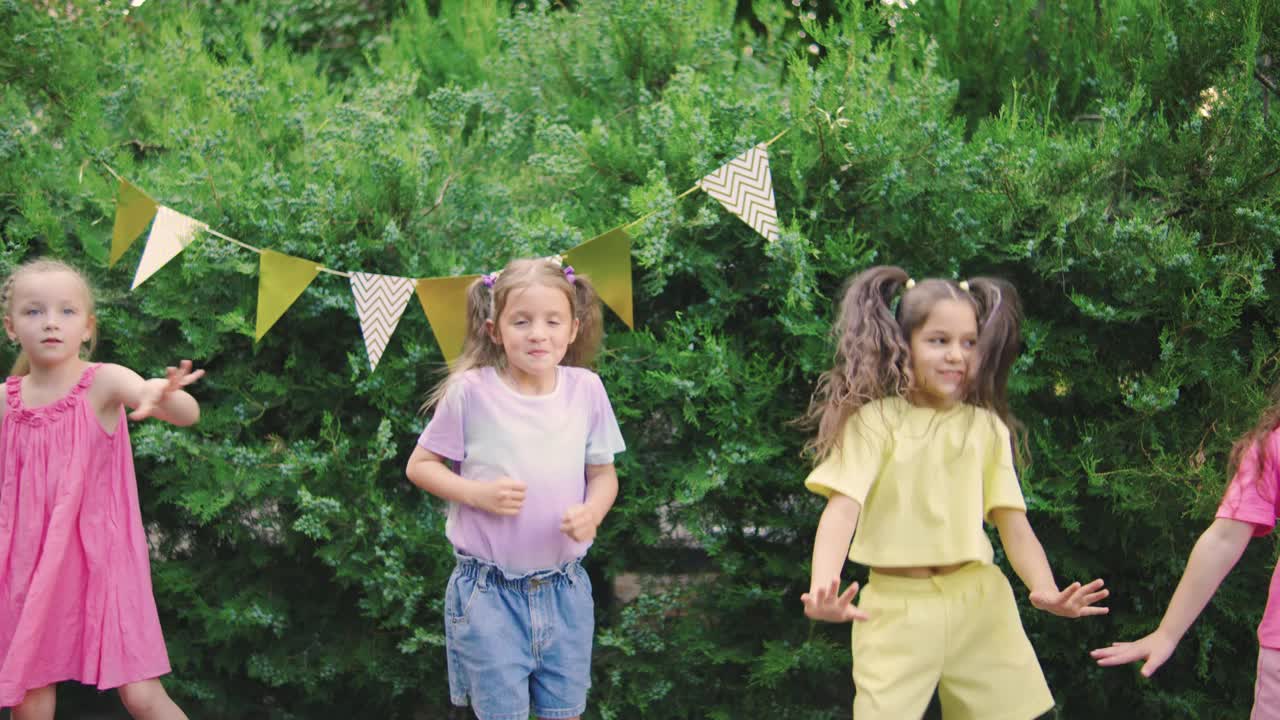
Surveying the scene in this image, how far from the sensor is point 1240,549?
2.59 metres

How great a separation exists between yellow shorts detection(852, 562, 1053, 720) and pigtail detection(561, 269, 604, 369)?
3.45 ft

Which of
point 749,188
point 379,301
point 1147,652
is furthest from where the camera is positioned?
point 379,301

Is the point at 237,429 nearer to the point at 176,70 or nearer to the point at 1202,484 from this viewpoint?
the point at 176,70

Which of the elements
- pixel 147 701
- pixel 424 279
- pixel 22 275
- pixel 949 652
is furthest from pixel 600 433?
pixel 22 275

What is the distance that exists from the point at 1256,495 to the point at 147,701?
9.74ft

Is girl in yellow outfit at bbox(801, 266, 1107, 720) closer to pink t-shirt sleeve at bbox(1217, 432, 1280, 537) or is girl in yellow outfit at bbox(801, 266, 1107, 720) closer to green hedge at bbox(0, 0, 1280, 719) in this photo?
pink t-shirt sleeve at bbox(1217, 432, 1280, 537)

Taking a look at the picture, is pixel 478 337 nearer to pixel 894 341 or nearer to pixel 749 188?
pixel 749 188

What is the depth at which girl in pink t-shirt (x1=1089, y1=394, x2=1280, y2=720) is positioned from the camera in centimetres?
254

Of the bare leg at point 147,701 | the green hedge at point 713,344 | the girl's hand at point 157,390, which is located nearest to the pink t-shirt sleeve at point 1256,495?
the green hedge at point 713,344

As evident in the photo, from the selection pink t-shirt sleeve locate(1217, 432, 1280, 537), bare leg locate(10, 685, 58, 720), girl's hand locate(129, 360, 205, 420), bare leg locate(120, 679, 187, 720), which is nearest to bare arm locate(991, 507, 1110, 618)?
pink t-shirt sleeve locate(1217, 432, 1280, 537)

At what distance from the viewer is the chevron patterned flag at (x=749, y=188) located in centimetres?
333

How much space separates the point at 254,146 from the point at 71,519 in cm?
164

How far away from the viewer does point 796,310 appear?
3430 millimetres

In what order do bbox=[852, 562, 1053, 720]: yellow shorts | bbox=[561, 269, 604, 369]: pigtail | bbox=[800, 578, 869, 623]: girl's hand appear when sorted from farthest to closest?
bbox=[561, 269, 604, 369]: pigtail, bbox=[852, 562, 1053, 720]: yellow shorts, bbox=[800, 578, 869, 623]: girl's hand
